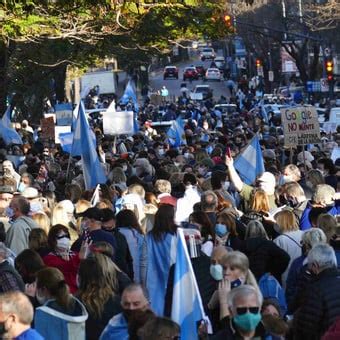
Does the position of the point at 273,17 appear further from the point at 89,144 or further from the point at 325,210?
the point at 325,210

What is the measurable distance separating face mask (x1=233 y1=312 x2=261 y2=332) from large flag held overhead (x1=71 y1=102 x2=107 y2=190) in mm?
11060

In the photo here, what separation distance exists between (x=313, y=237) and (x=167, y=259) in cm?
156

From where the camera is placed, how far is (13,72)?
38.2 metres

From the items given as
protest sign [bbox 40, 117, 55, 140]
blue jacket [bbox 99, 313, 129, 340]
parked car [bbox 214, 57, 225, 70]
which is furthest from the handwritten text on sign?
parked car [bbox 214, 57, 225, 70]

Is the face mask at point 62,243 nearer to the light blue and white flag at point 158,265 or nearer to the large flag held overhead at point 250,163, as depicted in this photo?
the light blue and white flag at point 158,265

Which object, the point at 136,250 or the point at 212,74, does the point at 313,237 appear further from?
the point at 212,74

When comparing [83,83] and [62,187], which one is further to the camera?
[83,83]

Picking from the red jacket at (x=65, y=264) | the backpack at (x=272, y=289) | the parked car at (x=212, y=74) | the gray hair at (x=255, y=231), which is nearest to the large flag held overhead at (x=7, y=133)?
the gray hair at (x=255, y=231)

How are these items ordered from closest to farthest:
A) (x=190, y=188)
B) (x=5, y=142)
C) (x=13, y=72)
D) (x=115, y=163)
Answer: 1. (x=190, y=188)
2. (x=115, y=163)
3. (x=5, y=142)
4. (x=13, y=72)

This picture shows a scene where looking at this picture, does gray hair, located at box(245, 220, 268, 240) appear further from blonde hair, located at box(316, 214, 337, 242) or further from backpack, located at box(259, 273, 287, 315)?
backpack, located at box(259, 273, 287, 315)

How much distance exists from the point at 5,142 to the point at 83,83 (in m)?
53.4

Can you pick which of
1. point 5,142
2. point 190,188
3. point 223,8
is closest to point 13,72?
point 5,142

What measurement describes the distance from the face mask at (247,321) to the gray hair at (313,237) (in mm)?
2886

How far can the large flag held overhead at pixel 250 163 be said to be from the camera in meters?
19.4
